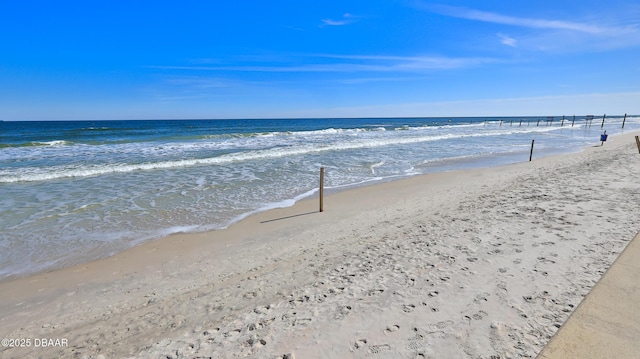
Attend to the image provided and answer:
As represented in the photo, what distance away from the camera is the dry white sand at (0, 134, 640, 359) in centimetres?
356

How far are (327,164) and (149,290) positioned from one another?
1447 centimetres

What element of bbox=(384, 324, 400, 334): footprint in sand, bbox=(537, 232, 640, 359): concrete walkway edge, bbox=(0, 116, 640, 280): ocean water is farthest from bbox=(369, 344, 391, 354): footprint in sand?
bbox=(0, 116, 640, 280): ocean water

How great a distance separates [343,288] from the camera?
4684 mm

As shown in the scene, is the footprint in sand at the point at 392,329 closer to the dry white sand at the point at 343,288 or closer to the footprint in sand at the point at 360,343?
the dry white sand at the point at 343,288

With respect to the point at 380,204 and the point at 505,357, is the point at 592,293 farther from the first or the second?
the point at 380,204

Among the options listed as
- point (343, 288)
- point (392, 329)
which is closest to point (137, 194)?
point (343, 288)

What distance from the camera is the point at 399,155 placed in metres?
23.5

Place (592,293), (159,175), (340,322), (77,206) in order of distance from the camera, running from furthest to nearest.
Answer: (159,175) < (77,206) < (340,322) < (592,293)

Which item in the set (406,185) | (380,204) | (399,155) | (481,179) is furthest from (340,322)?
(399,155)

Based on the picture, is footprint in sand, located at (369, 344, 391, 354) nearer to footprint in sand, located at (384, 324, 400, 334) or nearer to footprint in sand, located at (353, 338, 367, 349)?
footprint in sand, located at (353, 338, 367, 349)

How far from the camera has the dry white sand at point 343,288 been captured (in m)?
3.56

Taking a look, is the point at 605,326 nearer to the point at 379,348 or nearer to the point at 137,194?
the point at 379,348

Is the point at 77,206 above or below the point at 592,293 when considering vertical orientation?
below

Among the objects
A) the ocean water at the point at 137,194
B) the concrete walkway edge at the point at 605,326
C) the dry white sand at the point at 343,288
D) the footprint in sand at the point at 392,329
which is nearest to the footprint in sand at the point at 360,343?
the dry white sand at the point at 343,288
